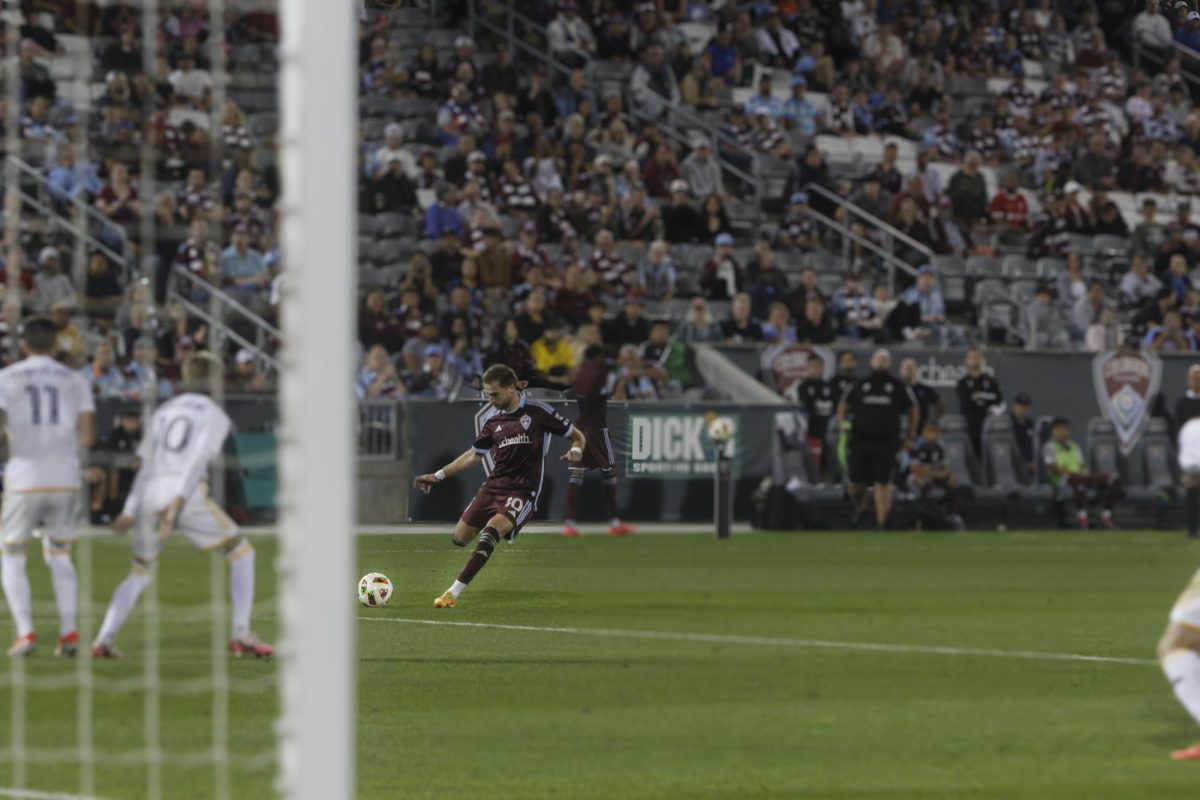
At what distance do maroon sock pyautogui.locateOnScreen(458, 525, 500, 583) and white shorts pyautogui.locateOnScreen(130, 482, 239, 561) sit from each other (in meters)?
2.81

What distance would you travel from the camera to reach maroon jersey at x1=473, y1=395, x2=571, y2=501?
6324 mm

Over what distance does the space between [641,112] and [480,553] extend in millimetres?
18960

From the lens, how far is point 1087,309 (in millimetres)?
23312

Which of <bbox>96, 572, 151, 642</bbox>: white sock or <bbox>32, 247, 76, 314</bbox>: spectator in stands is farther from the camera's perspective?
<bbox>32, 247, 76, 314</bbox>: spectator in stands

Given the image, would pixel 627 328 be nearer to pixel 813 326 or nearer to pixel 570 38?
A: pixel 813 326

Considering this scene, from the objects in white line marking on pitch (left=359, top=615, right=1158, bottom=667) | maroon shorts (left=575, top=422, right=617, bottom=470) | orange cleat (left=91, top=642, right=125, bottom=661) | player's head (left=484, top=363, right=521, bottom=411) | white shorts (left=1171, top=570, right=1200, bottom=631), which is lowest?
white line marking on pitch (left=359, top=615, right=1158, bottom=667)

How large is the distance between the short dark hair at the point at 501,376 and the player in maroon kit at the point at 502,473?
111 mm

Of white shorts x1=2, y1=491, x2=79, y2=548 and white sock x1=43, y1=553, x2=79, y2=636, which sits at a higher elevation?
white shorts x1=2, y1=491, x2=79, y2=548

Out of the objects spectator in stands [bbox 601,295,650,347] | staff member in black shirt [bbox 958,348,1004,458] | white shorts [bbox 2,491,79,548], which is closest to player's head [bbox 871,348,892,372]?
staff member in black shirt [bbox 958,348,1004,458]


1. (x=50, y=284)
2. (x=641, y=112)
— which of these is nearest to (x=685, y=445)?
(x=641, y=112)

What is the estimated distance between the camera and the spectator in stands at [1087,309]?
2320 cm

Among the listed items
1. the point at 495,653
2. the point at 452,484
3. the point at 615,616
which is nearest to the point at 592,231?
the point at 615,616

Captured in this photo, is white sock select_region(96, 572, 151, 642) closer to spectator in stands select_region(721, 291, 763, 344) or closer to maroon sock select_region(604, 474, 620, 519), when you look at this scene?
maroon sock select_region(604, 474, 620, 519)

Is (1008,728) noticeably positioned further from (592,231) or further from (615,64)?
(615,64)
